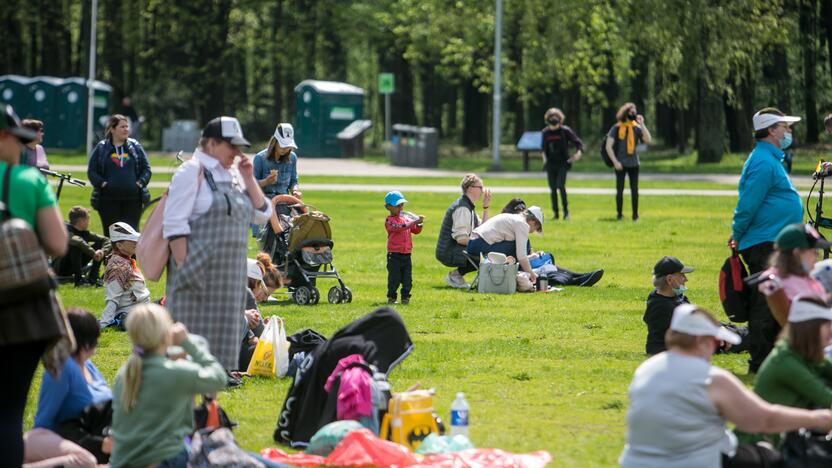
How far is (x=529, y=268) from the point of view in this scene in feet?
54.6

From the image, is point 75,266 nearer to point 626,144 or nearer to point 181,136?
point 626,144

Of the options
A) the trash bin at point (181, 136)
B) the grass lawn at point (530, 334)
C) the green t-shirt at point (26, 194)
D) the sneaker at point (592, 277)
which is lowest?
the grass lawn at point (530, 334)

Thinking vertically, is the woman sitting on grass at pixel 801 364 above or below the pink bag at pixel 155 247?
below

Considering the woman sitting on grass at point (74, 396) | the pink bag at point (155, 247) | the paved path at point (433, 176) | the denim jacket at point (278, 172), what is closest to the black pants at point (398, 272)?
the denim jacket at point (278, 172)

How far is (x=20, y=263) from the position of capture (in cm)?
→ 665

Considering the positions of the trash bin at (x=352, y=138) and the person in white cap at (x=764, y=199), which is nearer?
the person in white cap at (x=764, y=199)

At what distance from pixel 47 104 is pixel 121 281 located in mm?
39501

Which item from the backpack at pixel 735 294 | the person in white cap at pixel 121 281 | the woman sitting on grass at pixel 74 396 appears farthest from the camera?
the person in white cap at pixel 121 281

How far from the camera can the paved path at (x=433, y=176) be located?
31.9 m

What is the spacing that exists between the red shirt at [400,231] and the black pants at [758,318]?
15.4 ft

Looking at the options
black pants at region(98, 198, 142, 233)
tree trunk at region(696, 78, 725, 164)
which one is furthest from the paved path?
black pants at region(98, 198, 142, 233)

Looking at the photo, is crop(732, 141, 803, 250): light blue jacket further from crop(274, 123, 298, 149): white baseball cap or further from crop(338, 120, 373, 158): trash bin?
crop(338, 120, 373, 158): trash bin

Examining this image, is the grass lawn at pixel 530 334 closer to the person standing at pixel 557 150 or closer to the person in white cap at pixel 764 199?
the person standing at pixel 557 150

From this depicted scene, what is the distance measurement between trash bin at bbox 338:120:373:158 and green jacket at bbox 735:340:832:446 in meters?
42.3
